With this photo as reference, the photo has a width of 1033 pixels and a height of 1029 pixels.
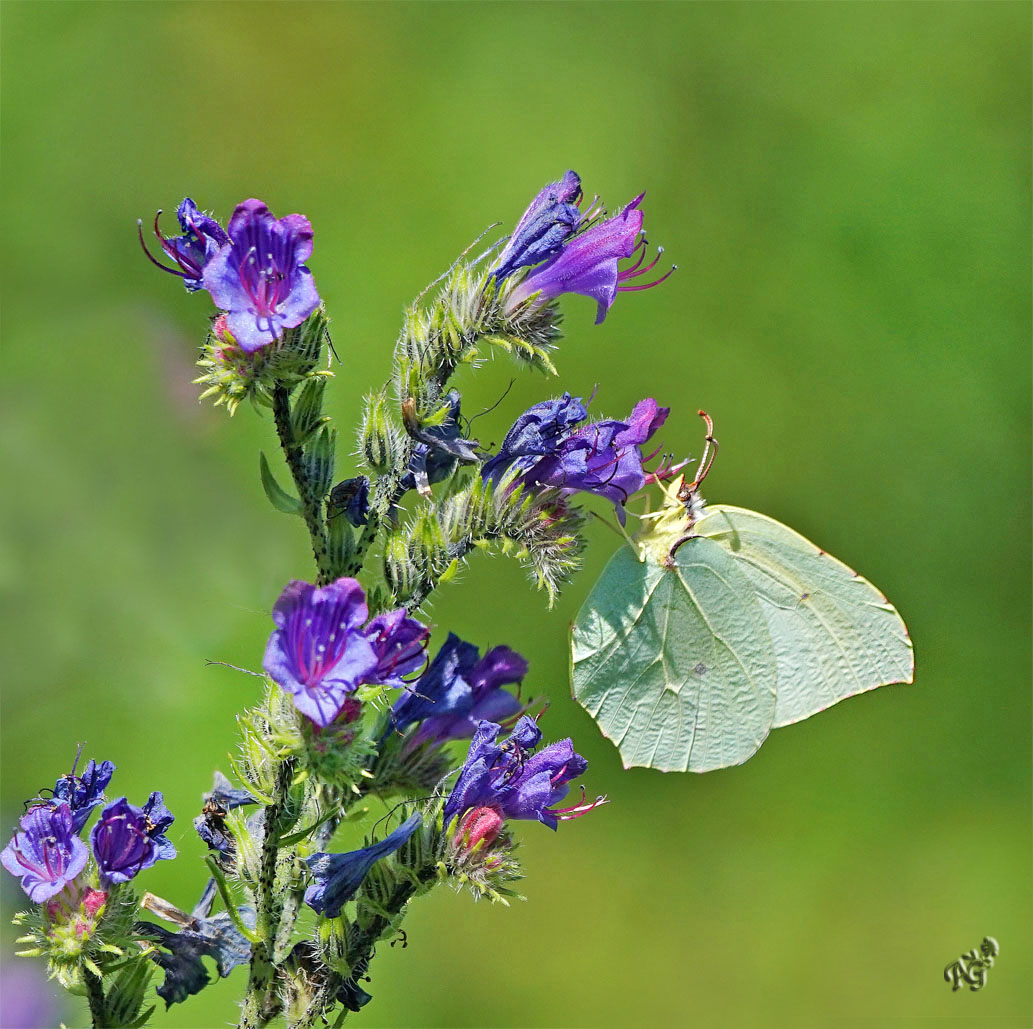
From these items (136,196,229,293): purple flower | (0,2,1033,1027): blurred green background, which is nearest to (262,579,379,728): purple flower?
(136,196,229,293): purple flower

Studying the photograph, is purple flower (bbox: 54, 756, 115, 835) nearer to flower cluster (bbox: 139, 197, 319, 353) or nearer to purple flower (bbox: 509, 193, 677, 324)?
flower cluster (bbox: 139, 197, 319, 353)

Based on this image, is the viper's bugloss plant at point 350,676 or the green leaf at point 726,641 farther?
the green leaf at point 726,641

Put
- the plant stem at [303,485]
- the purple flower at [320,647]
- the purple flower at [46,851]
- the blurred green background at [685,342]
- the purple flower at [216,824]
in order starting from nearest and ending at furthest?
Result: the purple flower at [320,647] → the purple flower at [46,851] → the plant stem at [303,485] → the purple flower at [216,824] → the blurred green background at [685,342]

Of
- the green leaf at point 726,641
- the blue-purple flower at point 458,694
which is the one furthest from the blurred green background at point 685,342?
the blue-purple flower at point 458,694

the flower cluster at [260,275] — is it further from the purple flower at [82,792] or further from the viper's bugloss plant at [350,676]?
the purple flower at [82,792]

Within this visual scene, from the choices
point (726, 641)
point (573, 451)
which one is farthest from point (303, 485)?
point (726, 641)

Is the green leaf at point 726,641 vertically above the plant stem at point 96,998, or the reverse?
the green leaf at point 726,641

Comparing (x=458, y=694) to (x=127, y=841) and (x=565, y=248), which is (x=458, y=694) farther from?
(x=565, y=248)
